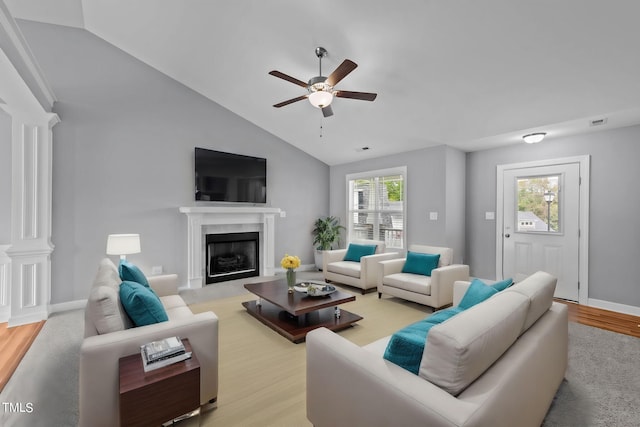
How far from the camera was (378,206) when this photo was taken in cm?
591

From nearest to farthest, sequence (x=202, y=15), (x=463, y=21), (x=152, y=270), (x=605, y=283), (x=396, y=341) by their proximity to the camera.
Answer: (x=396, y=341) < (x=463, y=21) < (x=202, y=15) < (x=605, y=283) < (x=152, y=270)

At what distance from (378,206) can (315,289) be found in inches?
117

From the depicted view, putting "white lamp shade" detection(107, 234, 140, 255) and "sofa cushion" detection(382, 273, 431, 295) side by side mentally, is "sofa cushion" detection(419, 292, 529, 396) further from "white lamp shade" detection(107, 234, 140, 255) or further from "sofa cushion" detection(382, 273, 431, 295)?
"white lamp shade" detection(107, 234, 140, 255)

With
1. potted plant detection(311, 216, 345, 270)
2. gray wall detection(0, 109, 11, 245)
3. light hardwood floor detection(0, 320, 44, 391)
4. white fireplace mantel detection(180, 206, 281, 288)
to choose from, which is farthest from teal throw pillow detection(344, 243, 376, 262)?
gray wall detection(0, 109, 11, 245)

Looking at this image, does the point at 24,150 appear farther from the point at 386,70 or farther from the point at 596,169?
the point at 596,169

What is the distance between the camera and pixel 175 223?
477cm

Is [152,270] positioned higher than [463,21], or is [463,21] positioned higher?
[463,21]

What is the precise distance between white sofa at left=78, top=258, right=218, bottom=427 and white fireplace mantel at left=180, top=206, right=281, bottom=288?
2762mm

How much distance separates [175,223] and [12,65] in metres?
2.72

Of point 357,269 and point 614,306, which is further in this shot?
point 357,269

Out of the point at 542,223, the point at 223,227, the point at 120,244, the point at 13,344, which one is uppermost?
the point at 542,223

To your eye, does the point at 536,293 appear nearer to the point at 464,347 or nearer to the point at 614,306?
the point at 464,347

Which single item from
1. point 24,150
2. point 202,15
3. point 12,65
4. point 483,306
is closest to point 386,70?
point 202,15

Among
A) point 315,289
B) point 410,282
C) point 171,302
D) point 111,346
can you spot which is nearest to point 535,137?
point 410,282
